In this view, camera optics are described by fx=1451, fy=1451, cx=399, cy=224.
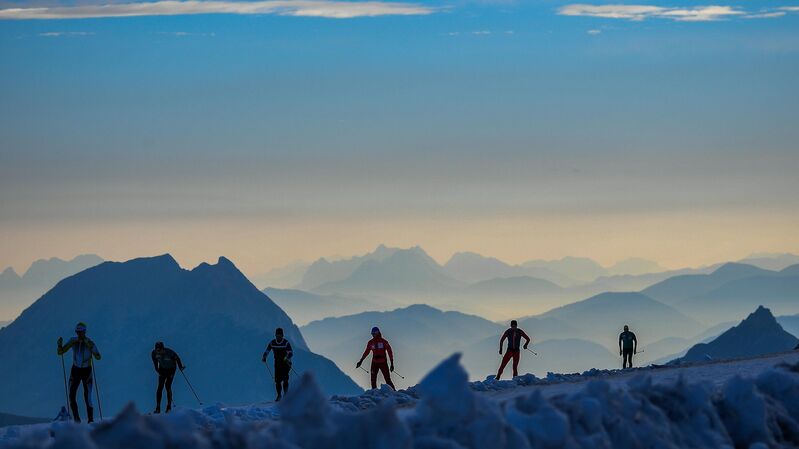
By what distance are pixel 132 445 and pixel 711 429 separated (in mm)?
7287

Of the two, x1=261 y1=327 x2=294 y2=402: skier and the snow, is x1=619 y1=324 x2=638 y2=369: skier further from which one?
the snow

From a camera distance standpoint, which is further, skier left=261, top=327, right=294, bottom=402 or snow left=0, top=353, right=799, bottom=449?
skier left=261, top=327, right=294, bottom=402

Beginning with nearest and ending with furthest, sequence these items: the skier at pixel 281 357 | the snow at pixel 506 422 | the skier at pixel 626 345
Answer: the snow at pixel 506 422 → the skier at pixel 281 357 → the skier at pixel 626 345

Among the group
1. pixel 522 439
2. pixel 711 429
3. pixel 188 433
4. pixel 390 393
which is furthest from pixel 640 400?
pixel 390 393

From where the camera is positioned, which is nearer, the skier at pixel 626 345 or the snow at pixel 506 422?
the snow at pixel 506 422

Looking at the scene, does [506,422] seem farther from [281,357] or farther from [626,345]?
[626,345]

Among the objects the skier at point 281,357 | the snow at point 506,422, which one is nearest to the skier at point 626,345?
the skier at point 281,357

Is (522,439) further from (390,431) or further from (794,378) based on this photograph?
(794,378)

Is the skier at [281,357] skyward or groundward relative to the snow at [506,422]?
skyward

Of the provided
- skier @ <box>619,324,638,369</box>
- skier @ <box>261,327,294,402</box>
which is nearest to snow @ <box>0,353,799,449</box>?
skier @ <box>261,327,294,402</box>

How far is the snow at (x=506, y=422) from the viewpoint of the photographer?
39.9ft

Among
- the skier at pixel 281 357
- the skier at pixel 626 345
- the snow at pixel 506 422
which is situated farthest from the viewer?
the skier at pixel 626 345

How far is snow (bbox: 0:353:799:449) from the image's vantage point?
39.9ft

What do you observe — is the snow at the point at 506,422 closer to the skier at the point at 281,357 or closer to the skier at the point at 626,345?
the skier at the point at 281,357
